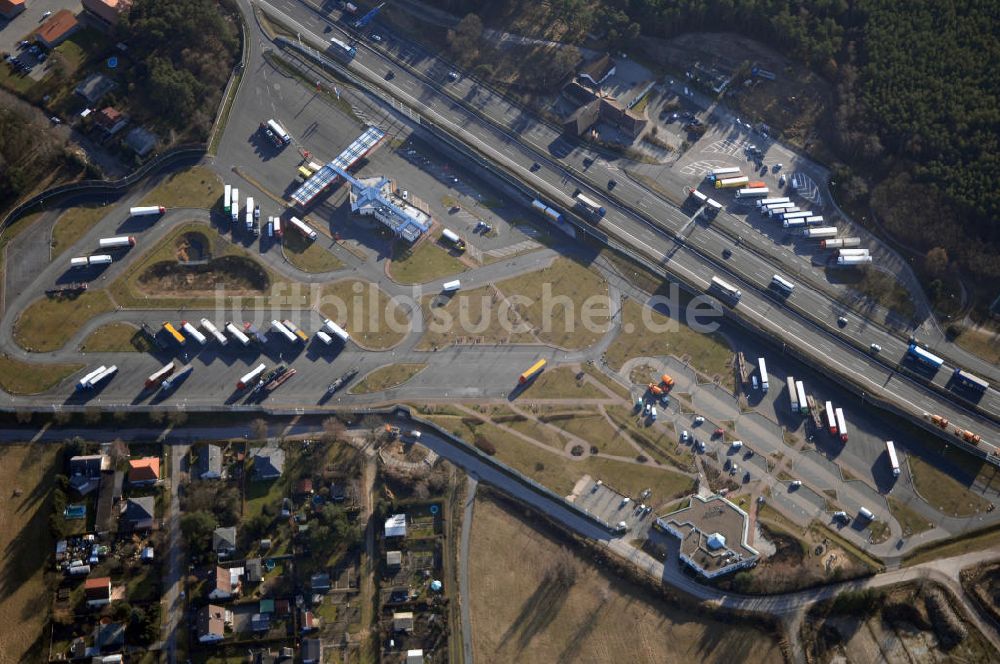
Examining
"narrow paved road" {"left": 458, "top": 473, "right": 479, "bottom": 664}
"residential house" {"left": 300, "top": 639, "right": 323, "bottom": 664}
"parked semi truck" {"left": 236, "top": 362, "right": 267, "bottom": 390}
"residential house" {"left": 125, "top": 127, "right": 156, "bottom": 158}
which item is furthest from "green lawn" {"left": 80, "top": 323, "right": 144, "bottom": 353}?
"narrow paved road" {"left": 458, "top": 473, "right": 479, "bottom": 664}

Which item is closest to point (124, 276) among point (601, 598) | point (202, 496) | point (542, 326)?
point (202, 496)

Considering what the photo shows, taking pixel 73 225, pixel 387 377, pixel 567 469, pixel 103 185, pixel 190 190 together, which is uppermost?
pixel 190 190

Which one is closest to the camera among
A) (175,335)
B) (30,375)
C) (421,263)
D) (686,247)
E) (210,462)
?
(210,462)

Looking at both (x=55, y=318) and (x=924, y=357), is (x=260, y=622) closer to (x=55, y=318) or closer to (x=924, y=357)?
(x=55, y=318)

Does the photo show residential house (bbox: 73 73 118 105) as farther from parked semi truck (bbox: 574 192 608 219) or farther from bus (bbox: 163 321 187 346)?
parked semi truck (bbox: 574 192 608 219)

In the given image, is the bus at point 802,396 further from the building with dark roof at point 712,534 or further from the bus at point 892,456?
the building with dark roof at point 712,534

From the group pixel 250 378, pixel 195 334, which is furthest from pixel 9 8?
pixel 250 378
